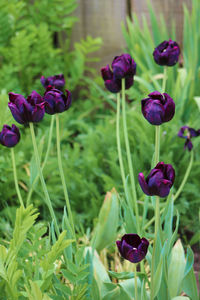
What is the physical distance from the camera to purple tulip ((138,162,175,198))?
2.52ft

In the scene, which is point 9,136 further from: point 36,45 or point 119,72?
point 36,45

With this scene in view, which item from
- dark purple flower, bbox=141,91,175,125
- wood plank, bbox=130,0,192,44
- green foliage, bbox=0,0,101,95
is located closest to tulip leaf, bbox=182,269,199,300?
dark purple flower, bbox=141,91,175,125

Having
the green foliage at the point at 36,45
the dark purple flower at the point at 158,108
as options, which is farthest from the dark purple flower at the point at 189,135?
the green foliage at the point at 36,45

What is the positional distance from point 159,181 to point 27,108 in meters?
0.31

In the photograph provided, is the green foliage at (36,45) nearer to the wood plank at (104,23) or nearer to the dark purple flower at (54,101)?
the wood plank at (104,23)

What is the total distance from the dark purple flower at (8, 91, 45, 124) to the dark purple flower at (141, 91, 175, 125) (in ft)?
0.70

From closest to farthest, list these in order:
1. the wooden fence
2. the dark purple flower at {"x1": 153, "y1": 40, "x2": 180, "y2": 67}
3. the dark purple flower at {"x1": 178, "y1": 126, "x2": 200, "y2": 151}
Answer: the dark purple flower at {"x1": 153, "y1": 40, "x2": 180, "y2": 67}
the dark purple flower at {"x1": 178, "y1": 126, "x2": 200, "y2": 151}
the wooden fence

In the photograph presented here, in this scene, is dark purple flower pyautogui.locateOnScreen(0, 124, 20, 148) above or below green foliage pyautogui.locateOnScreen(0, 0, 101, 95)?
below

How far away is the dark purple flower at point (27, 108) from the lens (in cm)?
89

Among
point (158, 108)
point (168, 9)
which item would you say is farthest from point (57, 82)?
point (168, 9)

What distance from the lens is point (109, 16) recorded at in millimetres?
2668

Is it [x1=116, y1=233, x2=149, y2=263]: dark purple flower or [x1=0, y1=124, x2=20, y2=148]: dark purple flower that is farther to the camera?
[x1=0, y1=124, x2=20, y2=148]: dark purple flower

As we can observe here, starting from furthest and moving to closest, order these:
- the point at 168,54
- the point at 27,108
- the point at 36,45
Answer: the point at 36,45 → the point at 168,54 → the point at 27,108

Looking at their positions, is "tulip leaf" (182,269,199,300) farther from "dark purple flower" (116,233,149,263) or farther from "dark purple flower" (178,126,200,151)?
"dark purple flower" (178,126,200,151)
